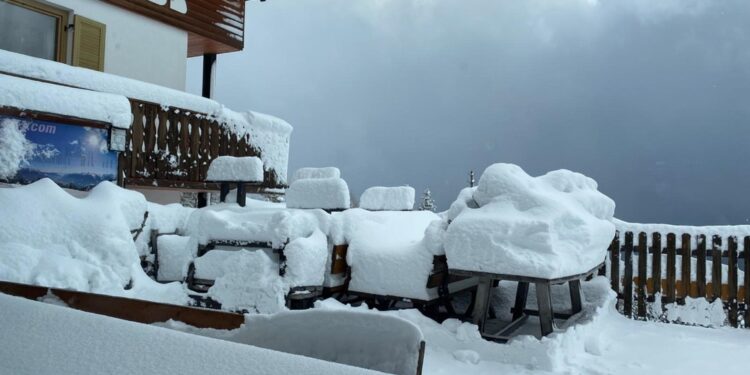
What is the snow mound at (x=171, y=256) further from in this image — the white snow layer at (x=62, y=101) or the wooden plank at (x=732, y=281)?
the wooden plank at (x=732, y=281)

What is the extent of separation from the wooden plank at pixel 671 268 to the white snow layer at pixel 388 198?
3.96 meters

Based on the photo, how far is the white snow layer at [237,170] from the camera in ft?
27.3

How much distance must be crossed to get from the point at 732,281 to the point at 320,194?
6.09m

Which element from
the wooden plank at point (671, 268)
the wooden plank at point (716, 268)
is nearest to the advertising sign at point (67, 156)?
the wooden plank at point (671, 268)

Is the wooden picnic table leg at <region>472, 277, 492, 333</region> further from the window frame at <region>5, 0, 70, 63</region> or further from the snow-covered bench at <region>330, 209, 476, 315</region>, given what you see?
the window frame at <region>5, 0, 70, 63</region>

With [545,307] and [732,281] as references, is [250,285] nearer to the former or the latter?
[545,307]

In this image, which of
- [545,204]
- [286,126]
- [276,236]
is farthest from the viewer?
[286,126]

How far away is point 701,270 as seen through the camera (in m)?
8.49

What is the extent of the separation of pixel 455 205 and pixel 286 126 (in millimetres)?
8991

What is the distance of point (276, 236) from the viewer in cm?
636

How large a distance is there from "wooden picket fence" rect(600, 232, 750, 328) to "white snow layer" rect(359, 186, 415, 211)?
3305 millimetres

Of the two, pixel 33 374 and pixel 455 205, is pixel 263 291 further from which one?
pixel 33 374

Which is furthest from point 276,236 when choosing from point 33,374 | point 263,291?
point 33,374

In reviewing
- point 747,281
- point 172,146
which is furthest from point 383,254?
point 172,146
